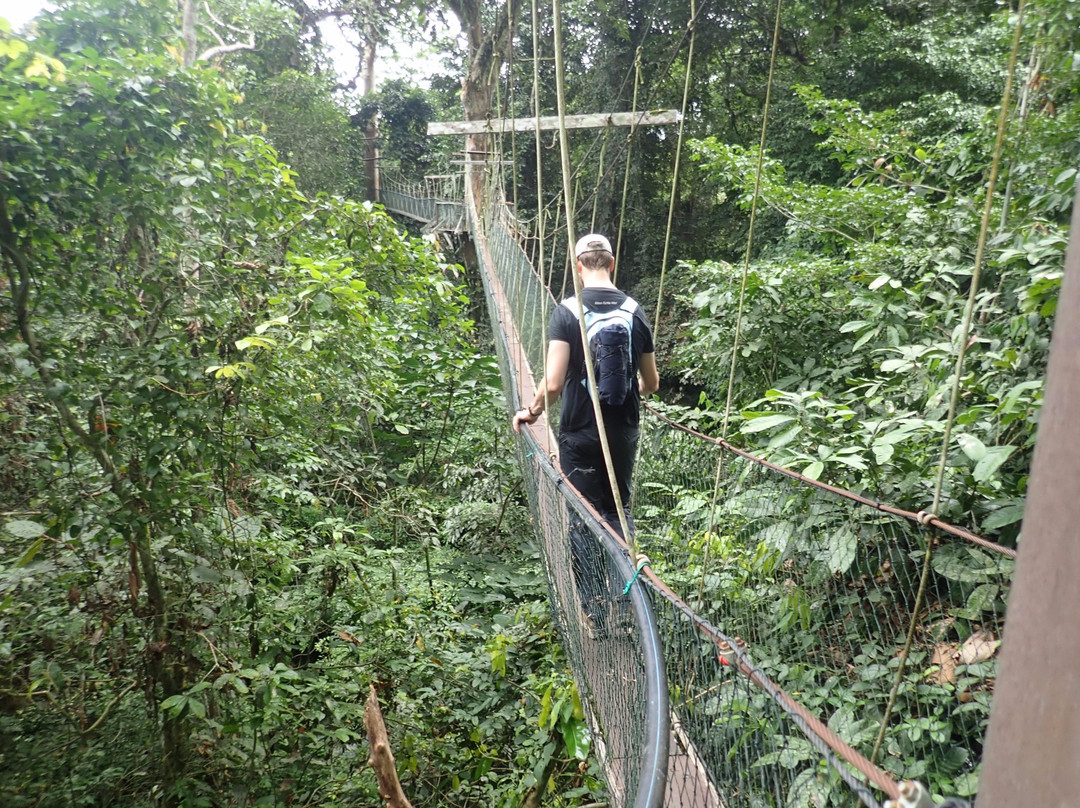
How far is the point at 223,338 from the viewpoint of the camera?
6.97 feet

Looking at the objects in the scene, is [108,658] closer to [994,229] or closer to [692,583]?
[692,583]

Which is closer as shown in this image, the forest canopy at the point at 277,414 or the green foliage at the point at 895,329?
the green foliage at the point at 895,329

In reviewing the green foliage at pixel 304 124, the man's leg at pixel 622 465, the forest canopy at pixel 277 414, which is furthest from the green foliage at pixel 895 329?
the green foliage at pixel 304 124

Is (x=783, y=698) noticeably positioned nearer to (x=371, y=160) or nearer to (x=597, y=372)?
(x=597, y=372)

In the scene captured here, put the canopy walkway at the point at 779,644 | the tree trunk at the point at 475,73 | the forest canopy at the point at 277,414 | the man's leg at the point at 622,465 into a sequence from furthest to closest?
the tree trunk at the point at 475,73
the man's leg at the point at 622,465
the forest canopy at the point at 277,414
the canopy walkway at the point at 779,644

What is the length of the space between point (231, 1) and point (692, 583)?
8.77m

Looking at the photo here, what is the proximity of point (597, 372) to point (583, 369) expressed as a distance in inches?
2.4

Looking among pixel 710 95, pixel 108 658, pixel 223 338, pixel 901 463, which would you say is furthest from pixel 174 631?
pixel 710 95

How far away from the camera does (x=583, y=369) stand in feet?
5.94

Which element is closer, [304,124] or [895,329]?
[895,329]

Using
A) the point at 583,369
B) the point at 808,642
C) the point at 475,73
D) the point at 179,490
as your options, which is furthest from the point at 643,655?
the point at 475,73

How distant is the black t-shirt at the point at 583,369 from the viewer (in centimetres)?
176

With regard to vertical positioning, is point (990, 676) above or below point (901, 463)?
below

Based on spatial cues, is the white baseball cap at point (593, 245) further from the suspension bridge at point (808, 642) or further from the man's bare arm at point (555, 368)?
the suspension bridge at point (808, 642)
